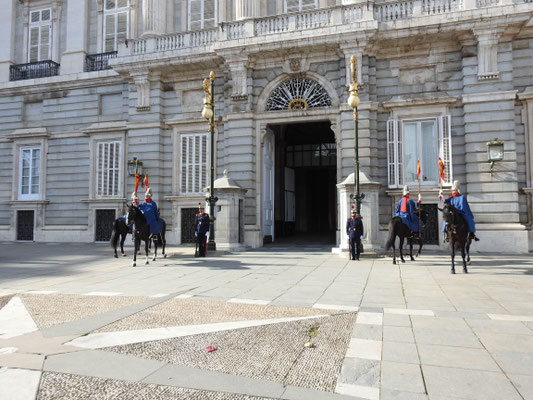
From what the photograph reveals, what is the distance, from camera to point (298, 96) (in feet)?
53.9

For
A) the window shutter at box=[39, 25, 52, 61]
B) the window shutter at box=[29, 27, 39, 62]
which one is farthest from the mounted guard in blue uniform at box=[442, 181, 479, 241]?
the window shutter at box=[29, 27, 39, 62]

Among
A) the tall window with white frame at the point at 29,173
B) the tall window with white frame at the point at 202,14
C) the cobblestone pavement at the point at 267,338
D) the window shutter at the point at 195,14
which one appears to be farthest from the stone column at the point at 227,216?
the tall window with white frame at the point at 29,173

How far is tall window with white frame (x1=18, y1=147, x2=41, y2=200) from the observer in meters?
20.7

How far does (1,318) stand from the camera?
196 inches

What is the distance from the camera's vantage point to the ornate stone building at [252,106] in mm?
14258

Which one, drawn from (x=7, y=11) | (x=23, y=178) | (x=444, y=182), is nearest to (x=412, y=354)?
(x=444, y=182)

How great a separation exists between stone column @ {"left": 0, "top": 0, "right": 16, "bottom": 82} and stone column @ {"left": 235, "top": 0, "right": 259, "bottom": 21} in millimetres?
14396

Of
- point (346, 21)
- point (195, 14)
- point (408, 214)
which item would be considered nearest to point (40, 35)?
point (195, 14)

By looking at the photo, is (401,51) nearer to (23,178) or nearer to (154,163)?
(154,163)

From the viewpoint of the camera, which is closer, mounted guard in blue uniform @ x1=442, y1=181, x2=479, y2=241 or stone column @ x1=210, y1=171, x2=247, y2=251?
mounted guard in blue uniform @ x1=442, y1=181, x2=479, y2=241

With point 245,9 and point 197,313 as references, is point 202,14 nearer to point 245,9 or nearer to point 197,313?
point 245,9

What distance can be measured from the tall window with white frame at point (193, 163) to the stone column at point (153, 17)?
550cm

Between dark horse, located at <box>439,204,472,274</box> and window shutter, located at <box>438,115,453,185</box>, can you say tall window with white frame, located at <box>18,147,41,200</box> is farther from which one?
dark horse, located at <box>439,204,472,274</box>

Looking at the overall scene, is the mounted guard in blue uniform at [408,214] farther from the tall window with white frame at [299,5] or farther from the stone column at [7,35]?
the stone column at [7,35]
